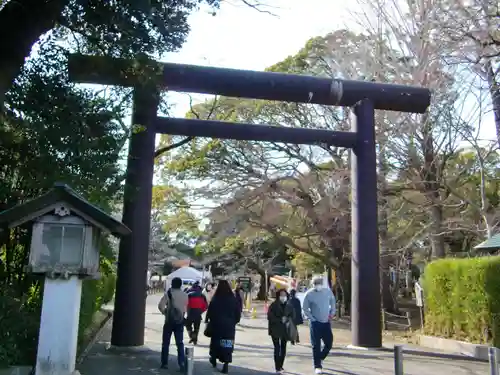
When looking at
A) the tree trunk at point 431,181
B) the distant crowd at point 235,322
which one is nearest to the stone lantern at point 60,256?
the distant crowd at point 235,322

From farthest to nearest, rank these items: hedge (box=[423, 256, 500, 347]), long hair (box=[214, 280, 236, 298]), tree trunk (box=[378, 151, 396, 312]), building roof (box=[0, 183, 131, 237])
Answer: tree trunk (box=[378, 151, 396, 312]), hedge (box=[423, 256, 500, 347]), long hair (box=[214, 280, 236, 298]), building roof (box=[0, 183, 131, 237])

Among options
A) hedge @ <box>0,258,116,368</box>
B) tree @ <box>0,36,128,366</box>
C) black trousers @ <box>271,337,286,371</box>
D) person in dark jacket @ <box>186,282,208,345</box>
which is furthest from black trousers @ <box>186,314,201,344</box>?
hedge @ <box>0,258,116,368</box>

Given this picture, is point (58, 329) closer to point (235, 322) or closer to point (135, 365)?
point (135, 365)

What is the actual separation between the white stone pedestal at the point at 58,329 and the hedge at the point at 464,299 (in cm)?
871

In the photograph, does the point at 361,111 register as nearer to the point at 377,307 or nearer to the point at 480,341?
the point at 377,307

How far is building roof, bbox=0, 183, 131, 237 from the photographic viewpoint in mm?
7031

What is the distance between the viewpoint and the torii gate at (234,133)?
10.6 meters

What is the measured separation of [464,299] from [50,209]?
31.6 feet

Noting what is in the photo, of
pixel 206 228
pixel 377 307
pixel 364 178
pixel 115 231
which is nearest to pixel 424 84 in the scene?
pixel 364 178

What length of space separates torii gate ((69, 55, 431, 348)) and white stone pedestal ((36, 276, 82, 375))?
365cm

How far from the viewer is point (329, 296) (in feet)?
29.9

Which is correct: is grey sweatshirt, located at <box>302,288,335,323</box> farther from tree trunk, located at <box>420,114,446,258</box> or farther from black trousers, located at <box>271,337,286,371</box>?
tree trunk, located at <box>420,114,446,258</box>

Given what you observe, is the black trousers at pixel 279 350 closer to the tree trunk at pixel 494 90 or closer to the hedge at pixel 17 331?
the hedge at pixel 17 331

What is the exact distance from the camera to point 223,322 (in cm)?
881
